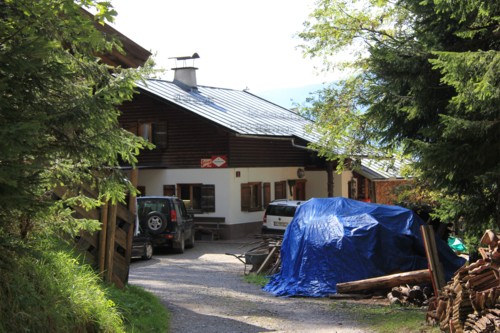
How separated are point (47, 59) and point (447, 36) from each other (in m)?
8.14

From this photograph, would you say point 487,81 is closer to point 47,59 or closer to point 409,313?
point 409,313

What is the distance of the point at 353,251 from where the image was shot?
1420cm

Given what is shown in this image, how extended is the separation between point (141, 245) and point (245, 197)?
9.73 meters

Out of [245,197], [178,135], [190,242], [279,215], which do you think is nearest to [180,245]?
[190,242]

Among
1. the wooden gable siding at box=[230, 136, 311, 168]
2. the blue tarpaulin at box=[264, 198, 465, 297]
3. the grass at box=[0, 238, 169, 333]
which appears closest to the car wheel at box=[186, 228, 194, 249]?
the wooden gable siding at box=[230, 136, 311, 168]

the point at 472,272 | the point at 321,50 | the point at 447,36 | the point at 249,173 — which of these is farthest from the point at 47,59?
the point at 249,173

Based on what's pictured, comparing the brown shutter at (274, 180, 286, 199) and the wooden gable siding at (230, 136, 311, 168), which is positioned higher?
the wooden gable siding at (230, 136, 311, 168)

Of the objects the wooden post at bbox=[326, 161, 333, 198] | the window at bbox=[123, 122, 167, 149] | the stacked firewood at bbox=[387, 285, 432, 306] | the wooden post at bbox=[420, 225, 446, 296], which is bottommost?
the stacked firewood at bbox=[387, 285, 432, 306]

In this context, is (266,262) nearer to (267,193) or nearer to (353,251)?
(353,251)

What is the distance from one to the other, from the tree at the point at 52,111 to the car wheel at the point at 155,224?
14554mm

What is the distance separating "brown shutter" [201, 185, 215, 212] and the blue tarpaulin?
489 inches

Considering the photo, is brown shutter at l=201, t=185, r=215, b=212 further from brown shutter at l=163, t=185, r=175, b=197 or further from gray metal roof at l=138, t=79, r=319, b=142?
gray metal roof at l=138, t=79, r=319, b=142

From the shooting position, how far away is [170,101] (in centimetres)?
2750

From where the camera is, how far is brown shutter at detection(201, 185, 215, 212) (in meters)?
27.5
